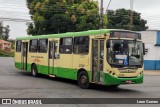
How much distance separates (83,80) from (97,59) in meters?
1.45

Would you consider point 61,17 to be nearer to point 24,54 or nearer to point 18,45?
point 18,45

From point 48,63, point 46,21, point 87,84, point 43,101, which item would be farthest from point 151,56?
point 43,101

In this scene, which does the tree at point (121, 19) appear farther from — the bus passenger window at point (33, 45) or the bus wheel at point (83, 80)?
the bus wheel at point (83, 80)

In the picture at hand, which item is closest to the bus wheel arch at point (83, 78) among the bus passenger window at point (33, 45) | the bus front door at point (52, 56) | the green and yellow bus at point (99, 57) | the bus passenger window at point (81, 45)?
the green and yellow bus at point (99, 57)

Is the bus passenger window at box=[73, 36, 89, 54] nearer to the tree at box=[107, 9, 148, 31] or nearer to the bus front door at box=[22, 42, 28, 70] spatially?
the bus front door at box=[22, 42, 28, 70]

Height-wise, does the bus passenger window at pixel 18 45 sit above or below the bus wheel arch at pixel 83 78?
above

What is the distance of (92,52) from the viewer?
17.9 metres

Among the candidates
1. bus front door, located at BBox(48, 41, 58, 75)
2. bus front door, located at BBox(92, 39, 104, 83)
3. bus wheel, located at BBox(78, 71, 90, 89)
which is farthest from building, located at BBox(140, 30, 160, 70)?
bus front door, located at BBox(92, 39, 104, 83)

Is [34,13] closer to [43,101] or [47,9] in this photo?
[47,9]

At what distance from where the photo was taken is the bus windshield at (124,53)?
16797 millimetres

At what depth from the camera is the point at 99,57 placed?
57.1 feet

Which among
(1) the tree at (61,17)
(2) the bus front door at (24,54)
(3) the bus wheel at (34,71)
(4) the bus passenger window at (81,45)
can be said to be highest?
(1) the tree at (61,17)

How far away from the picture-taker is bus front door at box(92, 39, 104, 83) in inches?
680

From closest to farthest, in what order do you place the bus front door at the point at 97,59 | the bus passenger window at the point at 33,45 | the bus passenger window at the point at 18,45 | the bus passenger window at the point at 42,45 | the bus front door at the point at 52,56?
the bus front door at the point at 97,59, the bus front door at the point at 52,56, the bus passenger window at the point at 42,45, the bus passenger window at the point at 33,45, the bus passenger window at the point at 18,45
